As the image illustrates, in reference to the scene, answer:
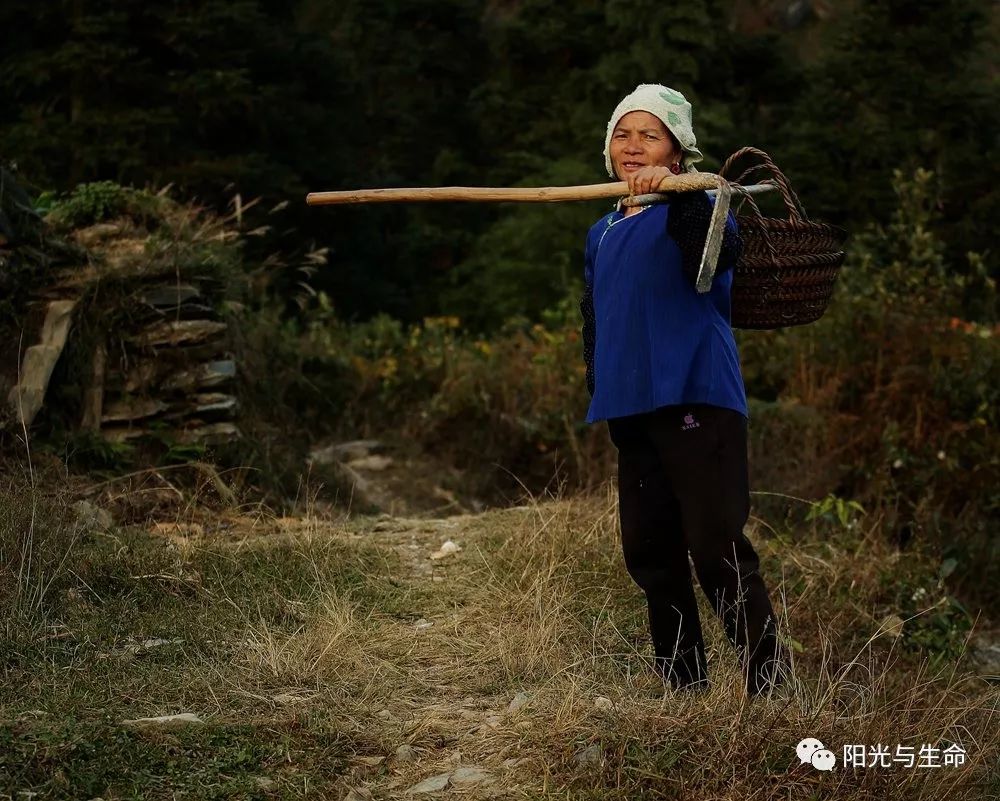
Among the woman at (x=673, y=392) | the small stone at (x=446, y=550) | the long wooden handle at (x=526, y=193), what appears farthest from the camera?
the small stone at (x=446, y=550)

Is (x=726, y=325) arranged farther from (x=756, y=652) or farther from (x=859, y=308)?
(x=859, y=308)

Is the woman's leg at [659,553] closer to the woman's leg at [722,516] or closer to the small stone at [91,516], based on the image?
the woman's leg at [722,516]

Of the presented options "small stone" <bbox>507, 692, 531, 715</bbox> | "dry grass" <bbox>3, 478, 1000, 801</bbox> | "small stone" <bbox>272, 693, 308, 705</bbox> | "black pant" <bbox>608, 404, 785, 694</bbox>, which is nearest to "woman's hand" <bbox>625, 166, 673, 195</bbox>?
"black pant" <bbox>608, 404, 785, 694</bbox>

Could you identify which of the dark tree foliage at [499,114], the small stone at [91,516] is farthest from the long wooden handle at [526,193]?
the dark tree foliage at [499,114]

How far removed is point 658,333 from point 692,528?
523 millimetres

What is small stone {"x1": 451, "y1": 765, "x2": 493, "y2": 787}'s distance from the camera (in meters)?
3.14

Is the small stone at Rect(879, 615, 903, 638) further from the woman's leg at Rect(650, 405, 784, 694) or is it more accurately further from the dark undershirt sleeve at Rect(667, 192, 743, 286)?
the dark undershirt sleeve at Rect(667, 192, 743, 286)

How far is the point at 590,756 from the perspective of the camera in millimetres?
3055

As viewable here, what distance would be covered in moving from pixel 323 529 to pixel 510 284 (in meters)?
10.7

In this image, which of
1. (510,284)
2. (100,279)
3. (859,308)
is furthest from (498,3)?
(100,279)

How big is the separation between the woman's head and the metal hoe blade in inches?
14.4

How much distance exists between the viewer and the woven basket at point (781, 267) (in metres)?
3.52

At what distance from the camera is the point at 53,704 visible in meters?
3.39

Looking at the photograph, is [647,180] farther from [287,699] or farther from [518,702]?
[287,699]
